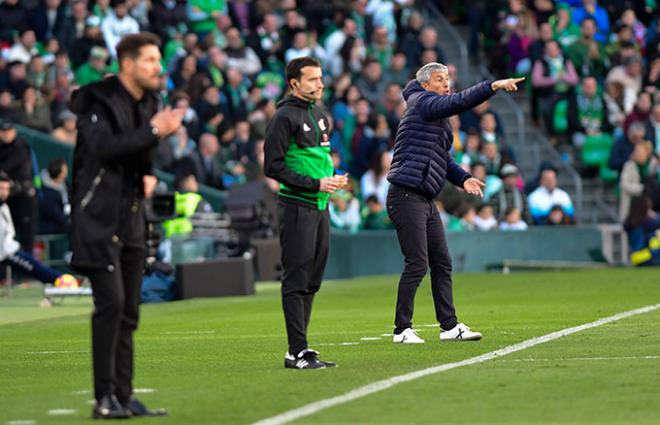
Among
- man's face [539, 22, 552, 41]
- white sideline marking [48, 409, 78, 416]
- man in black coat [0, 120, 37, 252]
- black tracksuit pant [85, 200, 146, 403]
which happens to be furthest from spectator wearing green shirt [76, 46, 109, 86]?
black tracksuit pant [85, 200, 146, 403]

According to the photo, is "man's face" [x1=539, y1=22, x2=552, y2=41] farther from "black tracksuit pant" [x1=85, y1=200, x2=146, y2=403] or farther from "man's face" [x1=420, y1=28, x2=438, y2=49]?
"black tracksuit pant" [x1=85, y1=200, x2=146, y2=403]

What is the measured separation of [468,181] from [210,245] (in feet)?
40.9

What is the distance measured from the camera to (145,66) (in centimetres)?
951

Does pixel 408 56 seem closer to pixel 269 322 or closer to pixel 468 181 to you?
pixel 269 322

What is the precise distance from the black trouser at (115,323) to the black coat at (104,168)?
0.31 feet

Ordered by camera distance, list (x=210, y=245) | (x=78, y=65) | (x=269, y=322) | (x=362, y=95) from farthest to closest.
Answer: (x=362, y=95)
(x=78, y=65)
(x=210, y=245)
(x=269, y=322)

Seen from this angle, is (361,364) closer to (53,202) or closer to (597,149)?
(53,202)

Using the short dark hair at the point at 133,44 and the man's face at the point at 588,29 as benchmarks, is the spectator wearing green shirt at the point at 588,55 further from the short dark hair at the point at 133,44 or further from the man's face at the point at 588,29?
the short dark hair at the point at 133,44

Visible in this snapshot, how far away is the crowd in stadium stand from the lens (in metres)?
27.8

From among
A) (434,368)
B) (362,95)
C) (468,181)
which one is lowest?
(434,368)

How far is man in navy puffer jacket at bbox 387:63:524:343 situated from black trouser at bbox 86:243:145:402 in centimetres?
475

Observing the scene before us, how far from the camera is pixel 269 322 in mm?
18000

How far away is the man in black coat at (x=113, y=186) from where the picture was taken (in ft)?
30.9

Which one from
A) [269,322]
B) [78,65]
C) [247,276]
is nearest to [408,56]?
[78,65]
